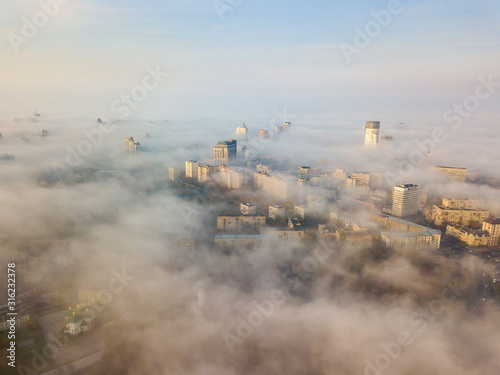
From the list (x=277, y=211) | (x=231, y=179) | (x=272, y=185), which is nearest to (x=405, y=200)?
(x=277, y=211)

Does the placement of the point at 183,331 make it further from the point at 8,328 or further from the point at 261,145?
the point at 261,145

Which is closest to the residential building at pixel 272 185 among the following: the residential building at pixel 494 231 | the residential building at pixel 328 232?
the residential building at pixel 328 232

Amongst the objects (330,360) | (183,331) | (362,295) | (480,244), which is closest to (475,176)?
(480,244)

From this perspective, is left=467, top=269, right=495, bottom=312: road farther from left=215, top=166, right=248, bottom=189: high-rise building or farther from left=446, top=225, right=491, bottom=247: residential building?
left=215, top=166, right=248, bottom=189: high-rise building

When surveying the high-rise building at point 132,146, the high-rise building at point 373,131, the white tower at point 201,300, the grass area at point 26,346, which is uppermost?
the high-rise building at point 373,131

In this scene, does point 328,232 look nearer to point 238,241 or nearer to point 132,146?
point 238,241

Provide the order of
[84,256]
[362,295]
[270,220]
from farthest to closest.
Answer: [270,220] → [84,256] → [362,295]

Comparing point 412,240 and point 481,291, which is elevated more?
point 412,240

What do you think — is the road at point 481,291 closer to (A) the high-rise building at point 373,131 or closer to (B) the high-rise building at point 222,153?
(B) the high-rise building at point 222,153
